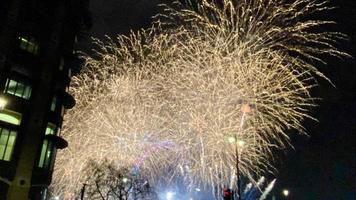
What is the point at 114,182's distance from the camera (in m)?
43.4

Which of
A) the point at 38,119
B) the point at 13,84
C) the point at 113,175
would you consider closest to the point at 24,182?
the point at 38,119

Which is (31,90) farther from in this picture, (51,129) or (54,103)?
(51,129)

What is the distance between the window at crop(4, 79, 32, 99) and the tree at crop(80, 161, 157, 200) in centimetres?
A: 1255

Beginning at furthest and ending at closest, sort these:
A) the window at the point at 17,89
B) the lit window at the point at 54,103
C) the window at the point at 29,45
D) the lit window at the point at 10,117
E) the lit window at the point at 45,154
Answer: the lit window at the point at 54,103, the lit window at the point at 45,154, the window at the point at 29,45, the window at the point at 17,89, the lit window at the point at 10,117

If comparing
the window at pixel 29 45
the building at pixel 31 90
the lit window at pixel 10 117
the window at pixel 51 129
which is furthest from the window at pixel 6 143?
the window at pixel 29 45

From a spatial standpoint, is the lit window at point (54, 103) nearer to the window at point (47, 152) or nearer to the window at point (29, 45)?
the window at point (47, 152)

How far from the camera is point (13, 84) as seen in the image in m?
34.4

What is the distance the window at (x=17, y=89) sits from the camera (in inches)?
1340

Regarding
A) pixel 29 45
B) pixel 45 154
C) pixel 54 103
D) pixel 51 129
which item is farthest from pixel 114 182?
pixel 29 45

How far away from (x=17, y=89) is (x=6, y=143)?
5.37 metres

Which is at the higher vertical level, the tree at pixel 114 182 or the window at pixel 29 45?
the window at pixel 29 45

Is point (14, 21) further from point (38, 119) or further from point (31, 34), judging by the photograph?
point (38, 119)

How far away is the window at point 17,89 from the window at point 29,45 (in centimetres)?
377

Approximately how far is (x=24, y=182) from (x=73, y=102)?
38.1 feet
